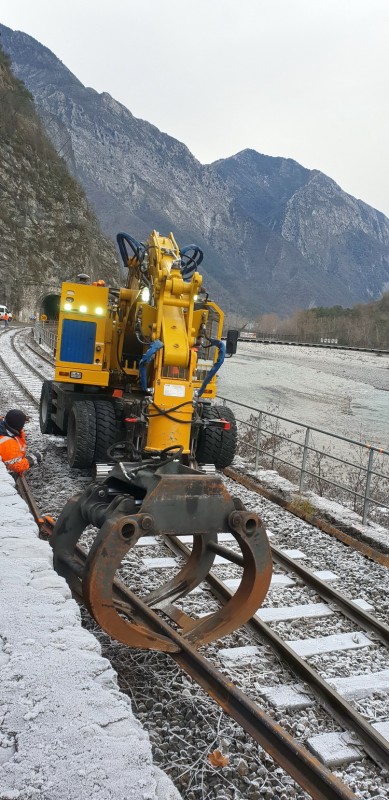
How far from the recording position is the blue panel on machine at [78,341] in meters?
10.1

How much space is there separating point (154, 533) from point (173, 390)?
4344 millimetres

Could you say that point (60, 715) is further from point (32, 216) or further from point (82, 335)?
point (32, 216)

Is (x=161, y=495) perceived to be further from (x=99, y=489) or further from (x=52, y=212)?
(x=52, y=212)

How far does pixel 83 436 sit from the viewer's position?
368 inches

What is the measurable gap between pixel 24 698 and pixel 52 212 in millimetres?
68187

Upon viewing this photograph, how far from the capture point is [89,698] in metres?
2.96

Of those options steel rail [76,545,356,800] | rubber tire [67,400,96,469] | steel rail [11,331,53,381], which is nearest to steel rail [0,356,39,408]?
steel rail [11,331,53,381]

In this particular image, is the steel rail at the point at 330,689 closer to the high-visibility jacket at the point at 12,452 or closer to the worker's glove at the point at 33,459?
the high-visibility jacket at the point at 12,452

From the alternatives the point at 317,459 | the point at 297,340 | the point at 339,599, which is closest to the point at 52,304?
the point at 339,599

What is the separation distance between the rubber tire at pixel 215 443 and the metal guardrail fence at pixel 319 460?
897 mm

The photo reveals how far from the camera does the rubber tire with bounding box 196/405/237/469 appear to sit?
398 inches

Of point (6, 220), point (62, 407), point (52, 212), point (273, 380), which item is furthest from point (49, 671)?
point (52, 212)

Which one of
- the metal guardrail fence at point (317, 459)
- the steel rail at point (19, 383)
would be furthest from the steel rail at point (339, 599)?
the steel rail at point (19, 383)

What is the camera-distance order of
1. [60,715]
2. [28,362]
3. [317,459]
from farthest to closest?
1. [28,362]
2. [317,459]
3. [60,715]
